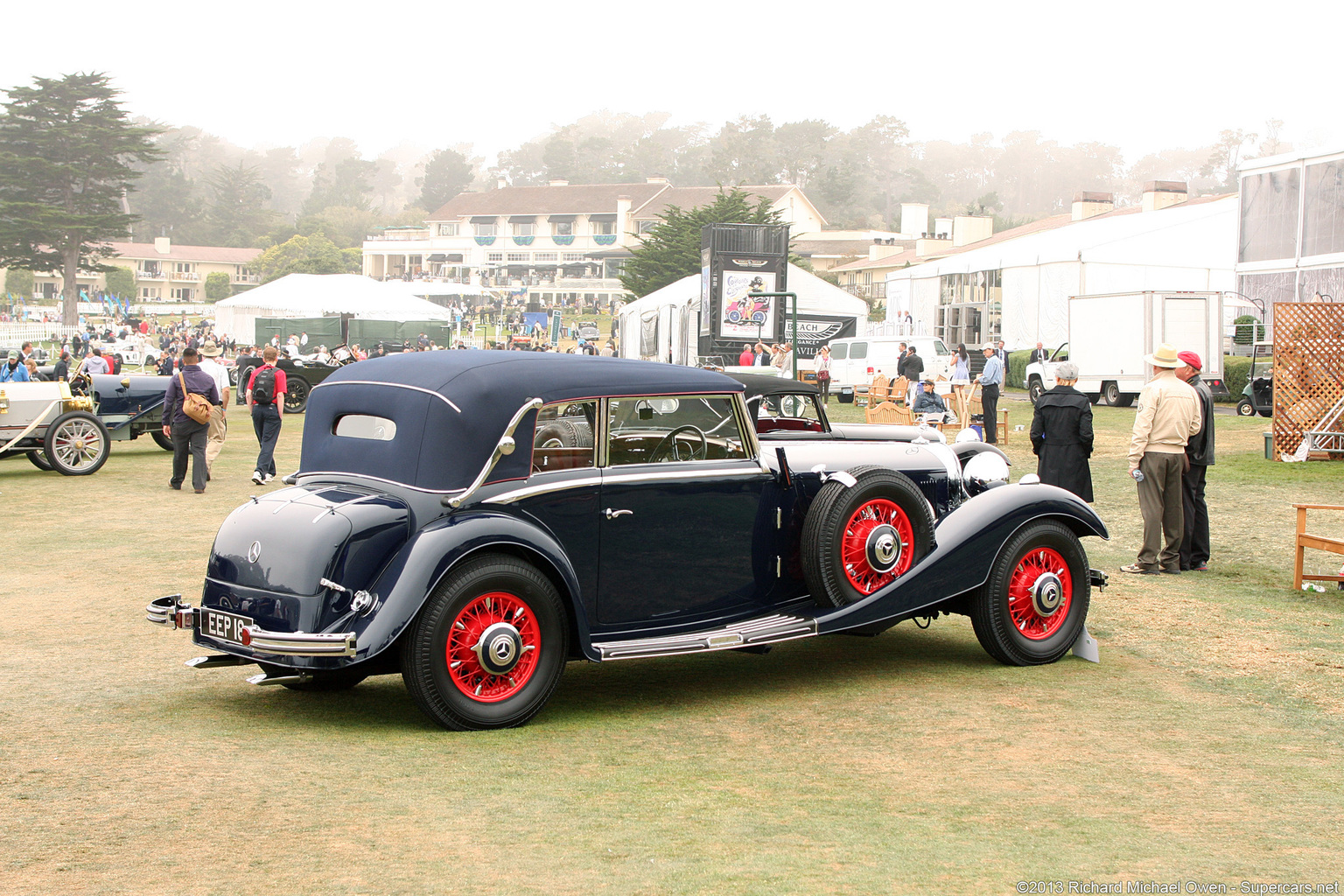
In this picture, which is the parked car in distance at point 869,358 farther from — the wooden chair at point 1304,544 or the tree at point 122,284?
the tree at point 122,284

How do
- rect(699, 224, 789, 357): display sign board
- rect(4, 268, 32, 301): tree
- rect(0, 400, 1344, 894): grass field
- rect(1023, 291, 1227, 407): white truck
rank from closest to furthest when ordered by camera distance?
1. rect(0, 400, 1344, 894): grass field
2. rect(1023, 291, 1227, 407): white truck
3. rect(699, 224, 789, 357): display sign board
4. rect(4, 268, 32, 301): tree

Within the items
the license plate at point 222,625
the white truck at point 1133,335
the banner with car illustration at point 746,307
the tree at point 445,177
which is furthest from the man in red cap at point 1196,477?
the tree at point 445,177

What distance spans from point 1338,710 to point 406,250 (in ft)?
399

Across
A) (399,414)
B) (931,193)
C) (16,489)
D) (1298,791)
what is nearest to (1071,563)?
(1298,791)

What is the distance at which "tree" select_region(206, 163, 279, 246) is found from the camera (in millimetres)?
139000

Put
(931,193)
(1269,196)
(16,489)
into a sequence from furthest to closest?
(931,193), (1269,196), (16,489)

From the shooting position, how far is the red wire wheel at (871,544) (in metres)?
6.43

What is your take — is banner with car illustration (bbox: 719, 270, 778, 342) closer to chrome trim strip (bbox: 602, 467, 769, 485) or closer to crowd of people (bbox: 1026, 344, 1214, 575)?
crowd of people (bbox: 1026, 344, 1214, 575)

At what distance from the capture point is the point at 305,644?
5195 millimetres

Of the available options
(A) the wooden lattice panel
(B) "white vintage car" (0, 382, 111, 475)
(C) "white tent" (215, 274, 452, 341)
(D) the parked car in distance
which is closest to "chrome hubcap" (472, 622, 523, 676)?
(B) "white vintage car" (0, 382, 111, 475)

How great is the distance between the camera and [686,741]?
546 centimetres

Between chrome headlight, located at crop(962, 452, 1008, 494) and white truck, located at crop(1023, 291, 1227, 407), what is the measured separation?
21.0m

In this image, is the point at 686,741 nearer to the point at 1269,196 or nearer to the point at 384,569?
the point at 384,569

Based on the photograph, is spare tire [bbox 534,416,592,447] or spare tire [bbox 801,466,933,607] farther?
spare tire [bbox 801,466,933,607]
